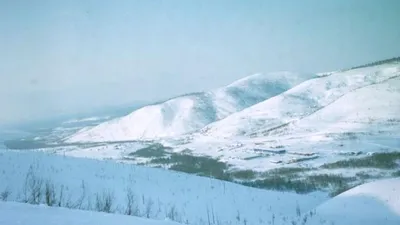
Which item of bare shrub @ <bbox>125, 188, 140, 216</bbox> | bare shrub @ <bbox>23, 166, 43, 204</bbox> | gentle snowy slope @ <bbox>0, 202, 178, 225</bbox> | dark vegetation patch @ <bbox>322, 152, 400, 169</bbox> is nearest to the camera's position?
gentle snowy slope @ <bbox>0, 202, 178, 225</bbox>

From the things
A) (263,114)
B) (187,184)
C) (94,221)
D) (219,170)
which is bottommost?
(219,170)

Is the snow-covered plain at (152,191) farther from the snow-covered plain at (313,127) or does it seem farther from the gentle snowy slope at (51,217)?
the snow-covered plain at (313,127)

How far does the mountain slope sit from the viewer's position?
126812 millimetres

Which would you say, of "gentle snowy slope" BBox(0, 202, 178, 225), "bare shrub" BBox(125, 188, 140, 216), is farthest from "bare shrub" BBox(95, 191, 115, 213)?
"gentle snowy slope" BBox(0, 202, 178, 225)

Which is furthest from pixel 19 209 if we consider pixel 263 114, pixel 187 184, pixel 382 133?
pixel 263 114

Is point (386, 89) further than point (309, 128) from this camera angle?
Yes

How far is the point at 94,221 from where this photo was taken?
5395 mm

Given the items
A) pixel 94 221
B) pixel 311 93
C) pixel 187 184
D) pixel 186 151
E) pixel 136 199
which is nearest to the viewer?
pixel 94 221

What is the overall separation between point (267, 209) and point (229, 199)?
2164 mm

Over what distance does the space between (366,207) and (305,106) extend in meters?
160

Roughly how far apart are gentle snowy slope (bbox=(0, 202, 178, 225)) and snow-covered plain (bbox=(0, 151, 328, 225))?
17.8 feet

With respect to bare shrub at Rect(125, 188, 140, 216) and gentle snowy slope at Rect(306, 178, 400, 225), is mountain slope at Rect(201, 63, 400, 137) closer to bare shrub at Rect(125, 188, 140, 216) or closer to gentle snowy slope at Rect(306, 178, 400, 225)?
gentle snowy slope at Rect(306, 178, 400, 225)

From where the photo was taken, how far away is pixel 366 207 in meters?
14.3

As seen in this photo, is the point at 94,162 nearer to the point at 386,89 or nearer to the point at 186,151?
the point at 186,151
